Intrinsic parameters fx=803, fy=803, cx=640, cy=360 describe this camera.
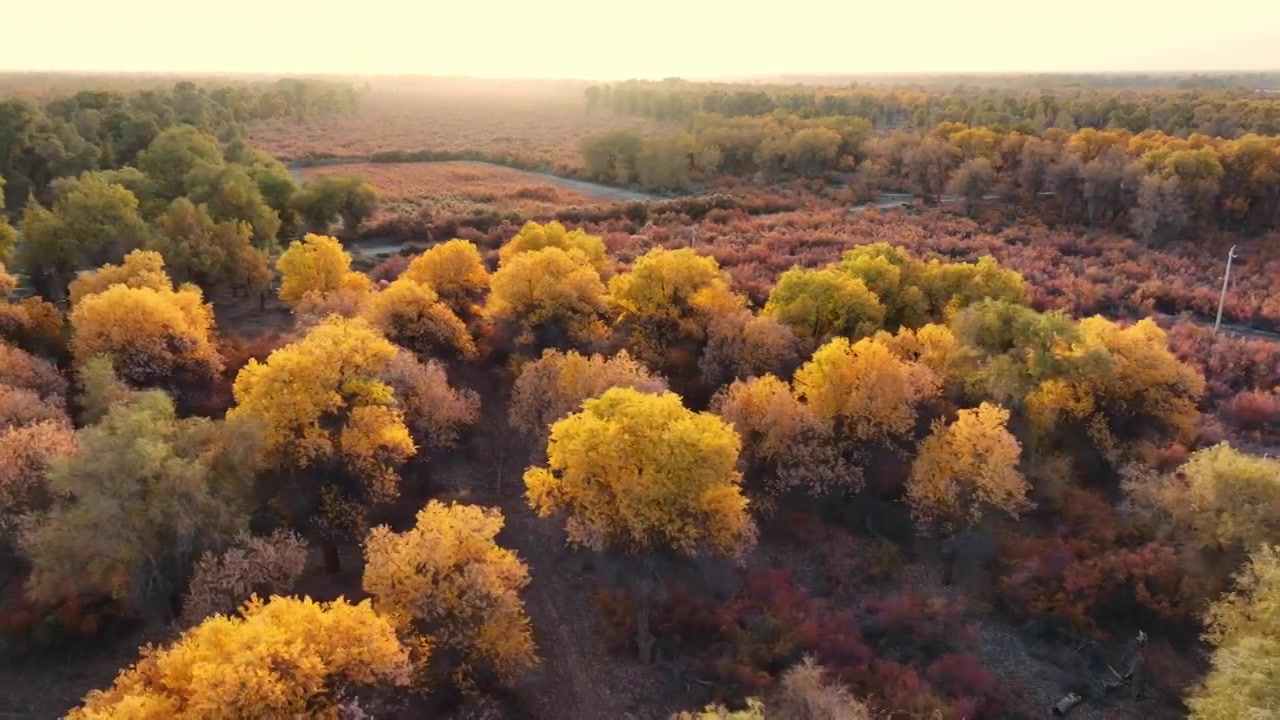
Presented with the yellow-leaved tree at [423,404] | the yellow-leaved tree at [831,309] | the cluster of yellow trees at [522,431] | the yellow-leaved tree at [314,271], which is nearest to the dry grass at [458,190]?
the yellow-leaved tree at [314,271]

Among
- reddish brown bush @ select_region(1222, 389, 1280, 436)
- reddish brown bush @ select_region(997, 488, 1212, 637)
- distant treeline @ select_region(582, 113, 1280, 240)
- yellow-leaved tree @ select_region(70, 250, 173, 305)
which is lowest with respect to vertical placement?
reddish brown bush @ select_region(997, 488, 1212, 637)

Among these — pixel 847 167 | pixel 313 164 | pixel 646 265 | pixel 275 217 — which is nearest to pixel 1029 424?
pixel 646 265

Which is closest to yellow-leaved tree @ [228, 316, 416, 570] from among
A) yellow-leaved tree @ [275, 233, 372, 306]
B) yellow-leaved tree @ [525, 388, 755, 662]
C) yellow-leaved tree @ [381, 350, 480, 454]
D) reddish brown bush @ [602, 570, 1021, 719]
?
yellow-leaved tree @ [381, 350, 480, 454]

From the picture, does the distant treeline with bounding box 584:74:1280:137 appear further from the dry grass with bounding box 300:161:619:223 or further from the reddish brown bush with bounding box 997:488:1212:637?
the reddish brown bush with bounding box 997:488:1212:637

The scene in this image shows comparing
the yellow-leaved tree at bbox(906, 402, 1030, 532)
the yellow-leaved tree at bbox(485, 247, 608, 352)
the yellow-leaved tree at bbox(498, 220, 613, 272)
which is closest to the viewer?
the yellow-leaved tree at bbox(906, 402, 1030, 532)

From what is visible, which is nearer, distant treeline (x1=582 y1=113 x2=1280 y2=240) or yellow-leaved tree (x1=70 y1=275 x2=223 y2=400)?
yellow-leaved tree (x1=70 y1=275 x2=223 y2=400)

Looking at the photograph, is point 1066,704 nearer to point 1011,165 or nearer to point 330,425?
point 330,425

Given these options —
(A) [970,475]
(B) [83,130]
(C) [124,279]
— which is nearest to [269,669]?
(A) [970,475]
